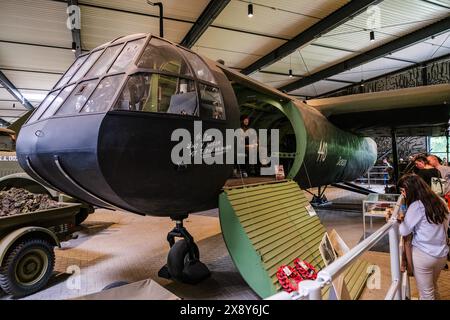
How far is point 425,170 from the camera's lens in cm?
523

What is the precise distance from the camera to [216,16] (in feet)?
29.1

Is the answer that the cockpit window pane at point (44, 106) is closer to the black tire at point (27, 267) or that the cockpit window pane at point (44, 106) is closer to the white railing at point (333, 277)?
the black tire at point (27, 267)

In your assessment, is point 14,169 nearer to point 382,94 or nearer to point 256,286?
point 256,286

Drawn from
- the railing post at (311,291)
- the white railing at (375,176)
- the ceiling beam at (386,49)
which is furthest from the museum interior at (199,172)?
the white railing at (375,176)

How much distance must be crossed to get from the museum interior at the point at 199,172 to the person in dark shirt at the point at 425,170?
3 cm

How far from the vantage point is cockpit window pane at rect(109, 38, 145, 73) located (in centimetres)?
304

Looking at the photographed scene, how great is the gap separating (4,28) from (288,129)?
949cm

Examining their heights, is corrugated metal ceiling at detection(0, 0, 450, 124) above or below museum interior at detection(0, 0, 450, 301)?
above

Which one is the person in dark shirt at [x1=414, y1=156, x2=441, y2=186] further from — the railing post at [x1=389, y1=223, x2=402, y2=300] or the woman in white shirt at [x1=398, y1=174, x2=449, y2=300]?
the railing post at [x1=389, y1=223, x2=402, y2=300]

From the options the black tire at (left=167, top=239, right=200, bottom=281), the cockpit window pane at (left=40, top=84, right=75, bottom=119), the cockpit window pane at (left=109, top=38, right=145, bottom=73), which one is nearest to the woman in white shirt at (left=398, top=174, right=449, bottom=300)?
the black tire at (left=167, top=239, right=200, bottom=281)

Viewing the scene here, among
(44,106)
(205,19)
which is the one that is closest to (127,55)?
(44,106)

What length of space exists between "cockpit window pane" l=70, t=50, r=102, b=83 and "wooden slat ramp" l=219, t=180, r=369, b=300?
2.12m
